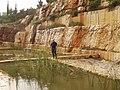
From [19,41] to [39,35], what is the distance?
664cm

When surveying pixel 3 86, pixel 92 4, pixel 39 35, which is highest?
pixel 92 4

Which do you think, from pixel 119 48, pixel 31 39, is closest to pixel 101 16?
pixel 119 48

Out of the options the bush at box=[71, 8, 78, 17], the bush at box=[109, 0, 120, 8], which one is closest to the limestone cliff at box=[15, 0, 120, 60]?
the bush at box=[71, 8, 78, 17]

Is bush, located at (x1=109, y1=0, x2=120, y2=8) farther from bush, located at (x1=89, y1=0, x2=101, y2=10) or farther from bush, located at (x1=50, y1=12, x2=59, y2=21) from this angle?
bush, located at (x1=50, y1=12, x2=59, y2=21)

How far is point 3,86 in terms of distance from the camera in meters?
13.3

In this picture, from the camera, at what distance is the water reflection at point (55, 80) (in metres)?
12.9

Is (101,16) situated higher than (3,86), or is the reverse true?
(101,16)

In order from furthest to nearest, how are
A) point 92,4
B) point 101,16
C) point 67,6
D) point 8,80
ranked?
1. point 67,6
2. point 92,4
3. point 101,16
4. point 8,80

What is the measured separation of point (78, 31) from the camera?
1133 inches

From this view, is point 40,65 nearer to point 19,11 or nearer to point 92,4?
point 92,4

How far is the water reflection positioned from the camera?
1294 cm

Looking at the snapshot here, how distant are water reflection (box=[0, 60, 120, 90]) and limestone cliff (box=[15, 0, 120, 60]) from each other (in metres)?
5.41

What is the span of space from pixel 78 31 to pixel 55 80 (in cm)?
1438

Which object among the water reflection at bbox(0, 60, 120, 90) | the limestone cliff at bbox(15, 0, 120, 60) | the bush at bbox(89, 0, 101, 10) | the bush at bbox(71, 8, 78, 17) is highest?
the bush at bbox(89, 0, 101, 10)
